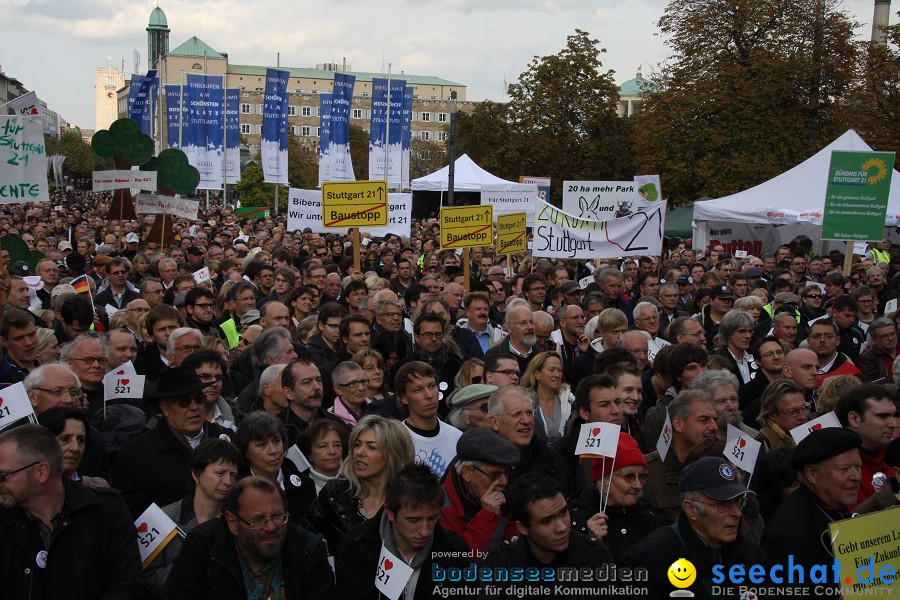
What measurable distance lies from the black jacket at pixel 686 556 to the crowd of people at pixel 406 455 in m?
0.01

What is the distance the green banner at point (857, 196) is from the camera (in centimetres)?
1422

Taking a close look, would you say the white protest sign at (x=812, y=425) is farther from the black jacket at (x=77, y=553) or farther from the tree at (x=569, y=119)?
the tree at (x=569, y=119)

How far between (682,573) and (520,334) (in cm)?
412

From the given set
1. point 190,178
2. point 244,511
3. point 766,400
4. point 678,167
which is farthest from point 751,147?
point 244,511

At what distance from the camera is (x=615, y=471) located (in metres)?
4.59

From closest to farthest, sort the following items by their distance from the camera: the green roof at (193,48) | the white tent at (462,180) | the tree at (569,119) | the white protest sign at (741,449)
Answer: the white protest sign at (741,449), the white tent at (462,180), the tree at (569,119), the green roof at (193,48)

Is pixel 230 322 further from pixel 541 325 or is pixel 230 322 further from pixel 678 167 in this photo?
pixel 678 167

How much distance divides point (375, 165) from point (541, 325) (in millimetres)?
22995

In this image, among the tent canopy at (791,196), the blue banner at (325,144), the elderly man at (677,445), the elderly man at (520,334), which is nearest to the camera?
the elderly man at (677,445)

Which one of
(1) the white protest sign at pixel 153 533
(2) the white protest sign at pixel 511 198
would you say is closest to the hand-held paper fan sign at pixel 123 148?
(2) the white protest sign at pixel 511 198

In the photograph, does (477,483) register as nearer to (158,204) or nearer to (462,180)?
(158,204)

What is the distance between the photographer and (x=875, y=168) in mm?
14359

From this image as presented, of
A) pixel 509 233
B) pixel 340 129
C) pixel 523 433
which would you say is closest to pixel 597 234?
pixel 509 233

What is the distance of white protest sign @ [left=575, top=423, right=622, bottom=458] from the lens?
459 centimetres
